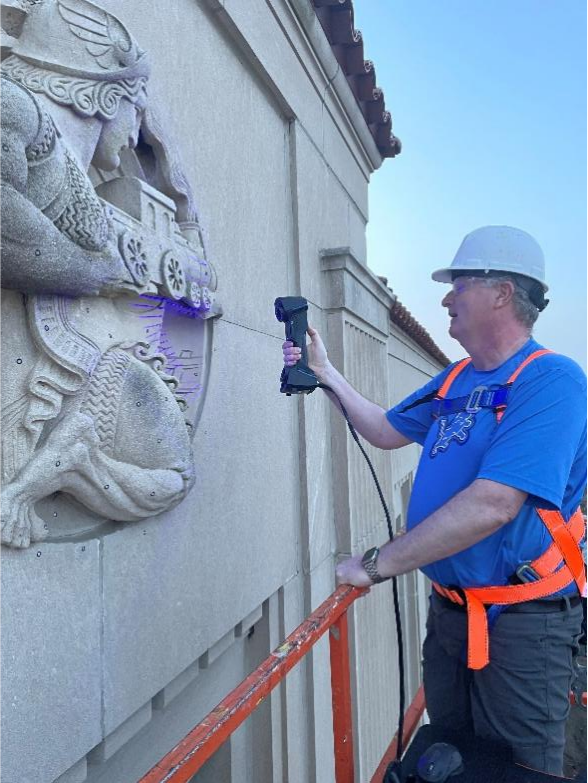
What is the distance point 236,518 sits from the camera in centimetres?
259

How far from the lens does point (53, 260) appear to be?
153cm

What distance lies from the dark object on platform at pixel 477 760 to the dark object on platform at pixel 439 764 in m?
Answer: 0.03

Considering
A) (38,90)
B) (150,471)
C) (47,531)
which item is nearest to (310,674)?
(150,471)

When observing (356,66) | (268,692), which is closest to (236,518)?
(268,692)

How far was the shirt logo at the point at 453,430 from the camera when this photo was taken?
77.2 inches

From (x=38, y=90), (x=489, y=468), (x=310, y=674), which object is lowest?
(x=310, y=674)

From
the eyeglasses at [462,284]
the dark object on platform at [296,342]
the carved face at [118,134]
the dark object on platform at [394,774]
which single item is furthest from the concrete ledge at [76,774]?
the eyeglasses at [462,284]

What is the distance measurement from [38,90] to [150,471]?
1104mm

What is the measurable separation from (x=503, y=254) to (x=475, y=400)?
525 millimetres

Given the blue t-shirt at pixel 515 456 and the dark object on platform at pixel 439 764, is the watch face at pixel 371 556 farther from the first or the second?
the dark object on platform at pixel 439 764

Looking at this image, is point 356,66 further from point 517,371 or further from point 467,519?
point 467,519

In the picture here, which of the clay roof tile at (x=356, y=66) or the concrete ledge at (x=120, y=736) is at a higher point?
the clay roof tile at (x=356, y=66)

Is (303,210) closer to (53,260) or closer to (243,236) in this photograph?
(243,236)

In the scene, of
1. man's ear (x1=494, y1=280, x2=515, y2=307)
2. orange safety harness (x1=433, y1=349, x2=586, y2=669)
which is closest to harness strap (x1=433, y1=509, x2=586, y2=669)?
orange safety harness (x1=433, y1=349, x2=586, y2=669)
